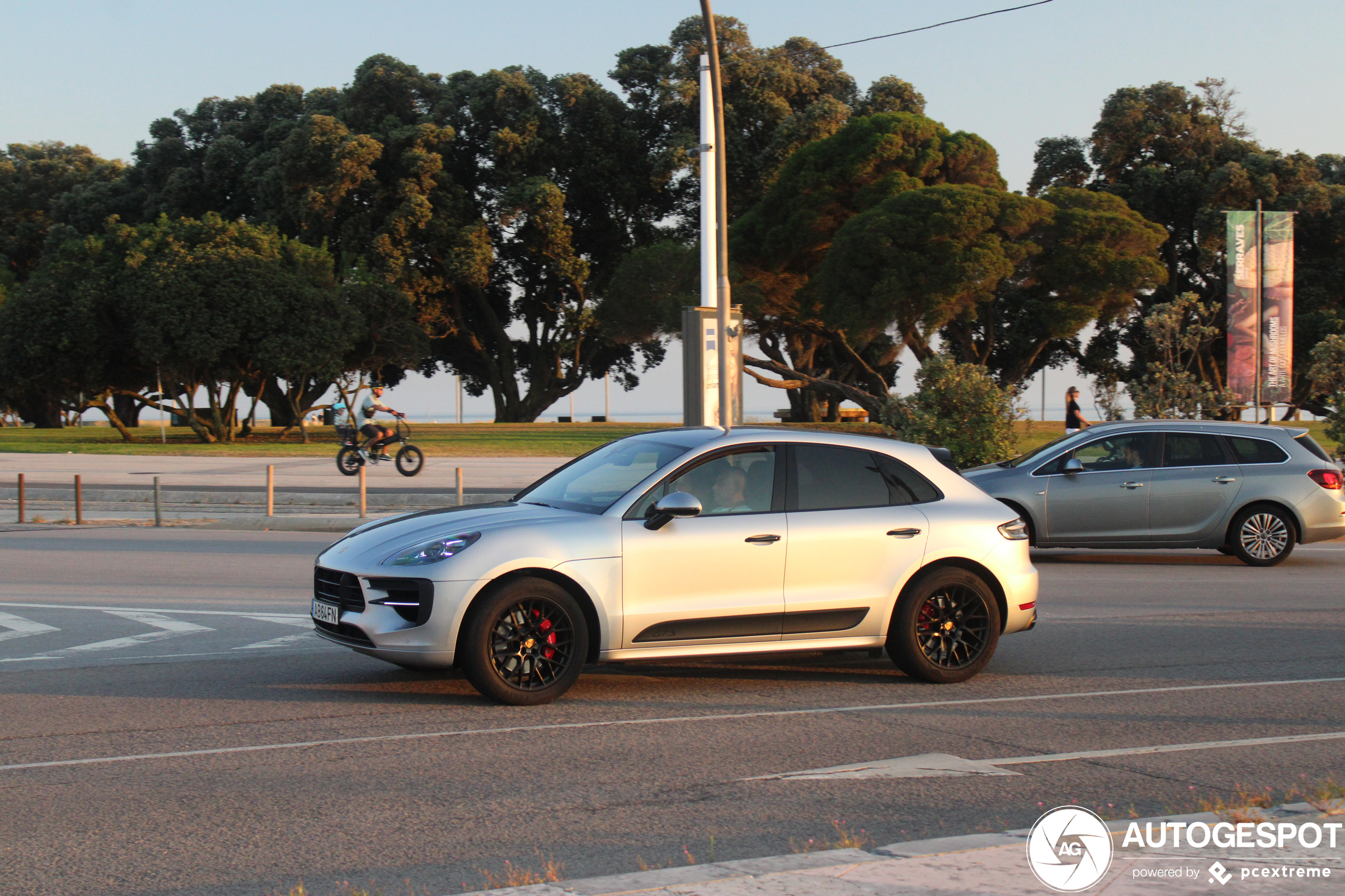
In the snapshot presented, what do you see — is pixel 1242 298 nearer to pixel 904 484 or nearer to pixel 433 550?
pixel 904 484

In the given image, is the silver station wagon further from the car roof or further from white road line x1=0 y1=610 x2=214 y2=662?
the car roof

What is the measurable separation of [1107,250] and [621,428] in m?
20.5

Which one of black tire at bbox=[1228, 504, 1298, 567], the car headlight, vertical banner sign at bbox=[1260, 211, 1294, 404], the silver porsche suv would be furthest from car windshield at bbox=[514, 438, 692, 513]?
vertical banner sign at bbox=[1260, 211, 1294, 404]

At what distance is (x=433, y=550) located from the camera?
23.2 feet

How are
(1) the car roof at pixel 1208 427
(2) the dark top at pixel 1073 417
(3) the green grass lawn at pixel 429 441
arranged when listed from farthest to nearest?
1. (3) the green grass lawn at pixel 429 441
2. (2) the dark top at pixel 1073 417
3. (1) the car roof at pixel 1208 427

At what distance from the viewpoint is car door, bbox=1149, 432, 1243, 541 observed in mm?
14391

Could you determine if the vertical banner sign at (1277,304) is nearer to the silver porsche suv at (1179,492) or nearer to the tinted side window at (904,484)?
the silver porsche suv at (1179,492)

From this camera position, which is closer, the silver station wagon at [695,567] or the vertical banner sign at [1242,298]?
the silver station wagon at [695,567]

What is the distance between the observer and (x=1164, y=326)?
1175 inches

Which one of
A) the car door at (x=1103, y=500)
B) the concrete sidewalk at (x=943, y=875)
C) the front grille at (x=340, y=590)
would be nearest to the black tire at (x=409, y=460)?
the car door at (x=1103, y=500)

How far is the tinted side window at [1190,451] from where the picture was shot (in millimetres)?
14570

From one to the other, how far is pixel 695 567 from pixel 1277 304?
27.0m

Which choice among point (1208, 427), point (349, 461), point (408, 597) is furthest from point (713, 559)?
point (349, 461)

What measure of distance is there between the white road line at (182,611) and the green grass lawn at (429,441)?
22090 millimetres
